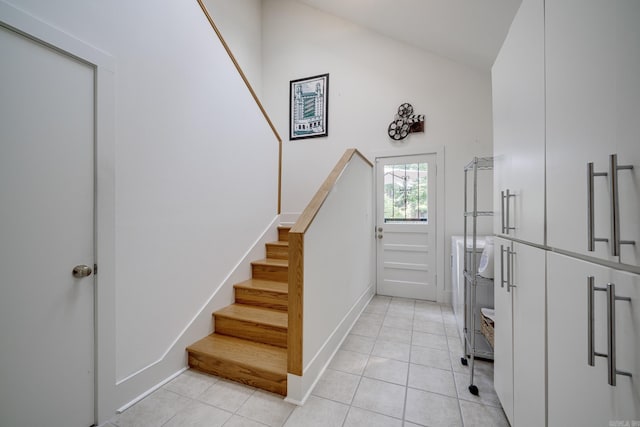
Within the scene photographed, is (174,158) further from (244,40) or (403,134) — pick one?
(244,40)

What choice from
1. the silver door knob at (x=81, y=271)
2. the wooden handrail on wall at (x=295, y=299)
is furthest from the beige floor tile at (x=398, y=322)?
the silver door knob at (x=81, y=271)

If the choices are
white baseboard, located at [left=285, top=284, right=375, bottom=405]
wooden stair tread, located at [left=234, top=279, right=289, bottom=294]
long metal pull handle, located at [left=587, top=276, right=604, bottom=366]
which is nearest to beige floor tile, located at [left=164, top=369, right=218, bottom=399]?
white baseboard, located at [left=285, top=284, right=375, bottom=405]

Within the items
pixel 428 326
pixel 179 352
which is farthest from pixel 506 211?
pixel 179 352

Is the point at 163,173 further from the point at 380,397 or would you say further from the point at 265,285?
the point at 380,397

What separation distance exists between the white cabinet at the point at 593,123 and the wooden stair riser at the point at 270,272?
2244 mm

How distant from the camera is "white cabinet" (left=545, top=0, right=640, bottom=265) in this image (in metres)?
0.62

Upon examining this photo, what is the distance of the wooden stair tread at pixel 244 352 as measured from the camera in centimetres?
183

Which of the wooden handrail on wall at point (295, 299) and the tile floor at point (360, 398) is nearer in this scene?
the tile floor at point (360, 398)

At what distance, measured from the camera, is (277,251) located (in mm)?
3131

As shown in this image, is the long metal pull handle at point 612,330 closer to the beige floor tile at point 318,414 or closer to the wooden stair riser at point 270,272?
the beige floor tile at point 318,414

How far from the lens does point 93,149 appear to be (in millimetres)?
1467

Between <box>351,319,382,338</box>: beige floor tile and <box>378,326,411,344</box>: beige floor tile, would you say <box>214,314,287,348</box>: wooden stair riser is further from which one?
<box>378,326,411,344</box>: beige floor tile

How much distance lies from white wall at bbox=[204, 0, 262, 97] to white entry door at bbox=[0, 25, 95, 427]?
311 centimetres

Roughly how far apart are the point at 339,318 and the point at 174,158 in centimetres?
206
